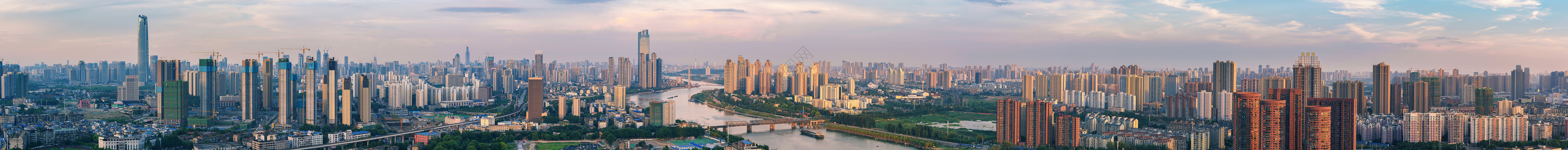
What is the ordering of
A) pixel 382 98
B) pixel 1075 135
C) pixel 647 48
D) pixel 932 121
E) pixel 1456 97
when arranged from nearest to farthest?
Answer: pixel 1075 135 < pixel 932 121 < pixel 1456 97 < pixel 382 98 < pixel 647 48

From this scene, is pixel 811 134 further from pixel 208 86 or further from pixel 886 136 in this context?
pixel 208 86

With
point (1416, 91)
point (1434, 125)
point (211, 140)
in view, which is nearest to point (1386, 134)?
point (1434, 125)

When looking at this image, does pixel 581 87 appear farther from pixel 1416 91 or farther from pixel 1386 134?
pixel 1386 134

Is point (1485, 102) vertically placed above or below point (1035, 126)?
above

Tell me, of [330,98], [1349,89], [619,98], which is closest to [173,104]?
[330,98]

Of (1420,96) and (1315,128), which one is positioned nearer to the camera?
(1315,128)

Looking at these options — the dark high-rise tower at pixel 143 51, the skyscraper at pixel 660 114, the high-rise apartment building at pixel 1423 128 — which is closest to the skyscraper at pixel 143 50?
the dark high-rise tower at pixel 143 51
